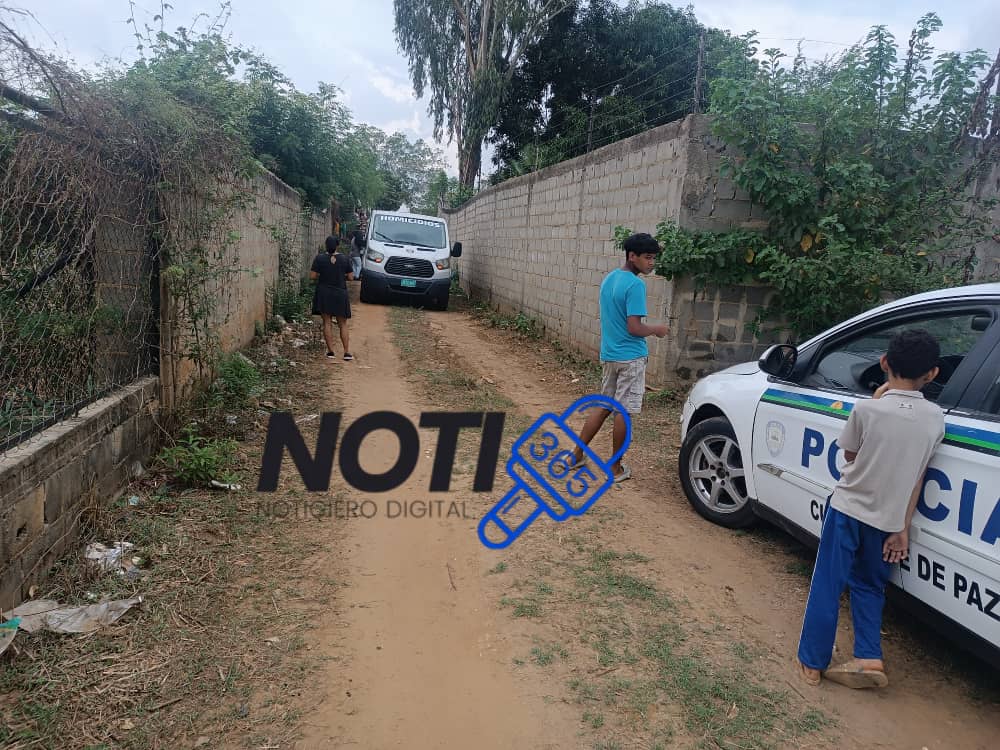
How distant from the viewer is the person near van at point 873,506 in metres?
2.60

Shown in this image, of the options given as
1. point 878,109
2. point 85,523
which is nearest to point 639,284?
point 85,523

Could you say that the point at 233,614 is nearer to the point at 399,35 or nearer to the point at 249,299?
the point at 249,299

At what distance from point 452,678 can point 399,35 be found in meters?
29.2

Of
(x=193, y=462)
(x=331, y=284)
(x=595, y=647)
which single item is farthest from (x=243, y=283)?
(x=595, y=647)

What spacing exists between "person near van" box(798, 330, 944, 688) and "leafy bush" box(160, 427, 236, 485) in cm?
357

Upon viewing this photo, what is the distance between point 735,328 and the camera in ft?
24.1

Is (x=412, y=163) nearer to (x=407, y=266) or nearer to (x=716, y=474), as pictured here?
(x=407, y=266)

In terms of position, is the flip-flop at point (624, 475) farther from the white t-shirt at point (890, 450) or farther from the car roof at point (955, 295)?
the white t-shirt at point (890, 450)

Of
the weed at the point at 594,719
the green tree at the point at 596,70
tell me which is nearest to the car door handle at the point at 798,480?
the weed at the point at 594,719

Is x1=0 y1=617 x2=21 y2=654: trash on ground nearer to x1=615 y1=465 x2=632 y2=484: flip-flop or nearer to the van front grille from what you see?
x1=615 y1=465 x2=632 y2=484: flip-flop

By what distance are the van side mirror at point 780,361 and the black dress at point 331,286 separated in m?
6.17

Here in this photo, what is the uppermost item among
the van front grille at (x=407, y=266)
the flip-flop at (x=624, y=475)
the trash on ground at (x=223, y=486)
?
the van front grille at (x=407, y=266)

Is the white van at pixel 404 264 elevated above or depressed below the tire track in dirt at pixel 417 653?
above

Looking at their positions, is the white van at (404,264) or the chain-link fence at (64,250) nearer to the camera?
the chain-link fence at (64,250)
